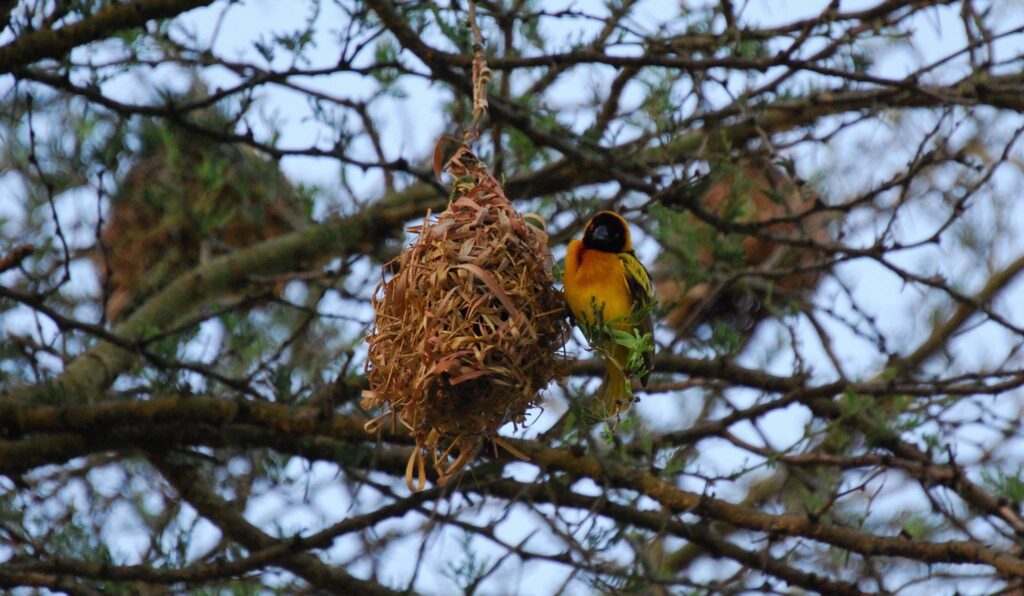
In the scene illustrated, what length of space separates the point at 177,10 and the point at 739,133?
234 centimetres

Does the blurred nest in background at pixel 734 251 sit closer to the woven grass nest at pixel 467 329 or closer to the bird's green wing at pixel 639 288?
the bird's green wing at pixel 639 288

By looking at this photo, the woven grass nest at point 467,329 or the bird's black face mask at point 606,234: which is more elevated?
the bird's black face mask at point 606,234

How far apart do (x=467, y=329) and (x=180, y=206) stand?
236cm

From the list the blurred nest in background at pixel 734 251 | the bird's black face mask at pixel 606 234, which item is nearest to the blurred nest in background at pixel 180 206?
the blurred nest in background at pixel 734 251

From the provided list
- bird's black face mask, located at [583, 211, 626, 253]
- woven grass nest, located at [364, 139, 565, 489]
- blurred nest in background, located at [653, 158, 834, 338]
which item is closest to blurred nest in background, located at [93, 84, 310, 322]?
blurred nest in background, located at [653, 158, 834, 338]

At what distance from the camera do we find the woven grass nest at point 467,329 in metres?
2.84

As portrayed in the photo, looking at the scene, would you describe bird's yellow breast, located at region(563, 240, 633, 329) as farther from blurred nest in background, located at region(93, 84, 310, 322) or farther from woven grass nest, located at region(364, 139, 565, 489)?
blurred nest in background, located at region(93, 84, 310, 322)

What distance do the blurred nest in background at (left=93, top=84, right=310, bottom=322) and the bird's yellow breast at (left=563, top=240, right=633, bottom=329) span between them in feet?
6.28

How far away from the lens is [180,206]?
4832 mm

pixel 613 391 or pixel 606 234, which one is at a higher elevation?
pixel 606 234

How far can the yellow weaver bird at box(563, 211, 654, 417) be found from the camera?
10.3 ft

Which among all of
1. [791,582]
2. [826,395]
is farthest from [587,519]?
[826,395]

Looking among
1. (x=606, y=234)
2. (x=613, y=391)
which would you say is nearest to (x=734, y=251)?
(x=606, y=234)

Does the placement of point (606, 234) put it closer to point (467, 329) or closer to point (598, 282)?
point (598, 282)
